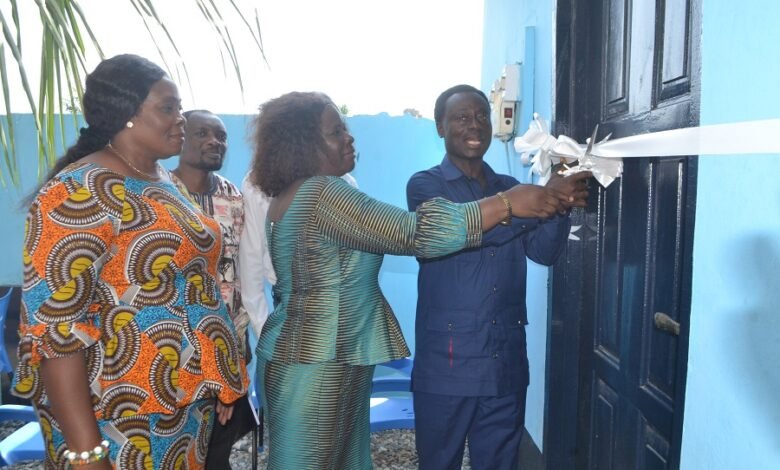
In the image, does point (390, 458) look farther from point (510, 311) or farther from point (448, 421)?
point (510, 311)

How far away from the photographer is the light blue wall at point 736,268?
934 mm

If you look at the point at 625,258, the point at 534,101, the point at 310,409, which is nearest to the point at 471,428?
the point at 310,409

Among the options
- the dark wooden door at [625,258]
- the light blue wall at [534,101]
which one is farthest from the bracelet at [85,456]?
the light blue wall at [534,101]

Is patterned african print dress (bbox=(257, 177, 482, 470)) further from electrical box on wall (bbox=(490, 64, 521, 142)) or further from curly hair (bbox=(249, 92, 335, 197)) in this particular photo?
electrical box on wall (bbox=(490, 64, 521, 142))

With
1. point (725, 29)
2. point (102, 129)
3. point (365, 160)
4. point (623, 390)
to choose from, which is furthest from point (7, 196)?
point (725, 29)

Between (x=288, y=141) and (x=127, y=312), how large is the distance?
0.68 meters

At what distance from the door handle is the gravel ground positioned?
6.43 ft

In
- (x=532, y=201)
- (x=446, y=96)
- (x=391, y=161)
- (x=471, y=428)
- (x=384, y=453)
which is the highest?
(x=446, y=96)

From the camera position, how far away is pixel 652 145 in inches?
50.6

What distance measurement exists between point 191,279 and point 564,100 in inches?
58.0

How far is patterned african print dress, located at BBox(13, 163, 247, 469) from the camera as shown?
51.3 inches

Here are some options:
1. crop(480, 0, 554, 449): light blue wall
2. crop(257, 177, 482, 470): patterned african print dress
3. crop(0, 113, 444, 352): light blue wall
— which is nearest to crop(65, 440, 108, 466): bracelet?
crop(257, 177, 482, 470): patterned african print dress

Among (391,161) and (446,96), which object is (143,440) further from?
(391,161)

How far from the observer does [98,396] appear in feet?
Result: 4.60
